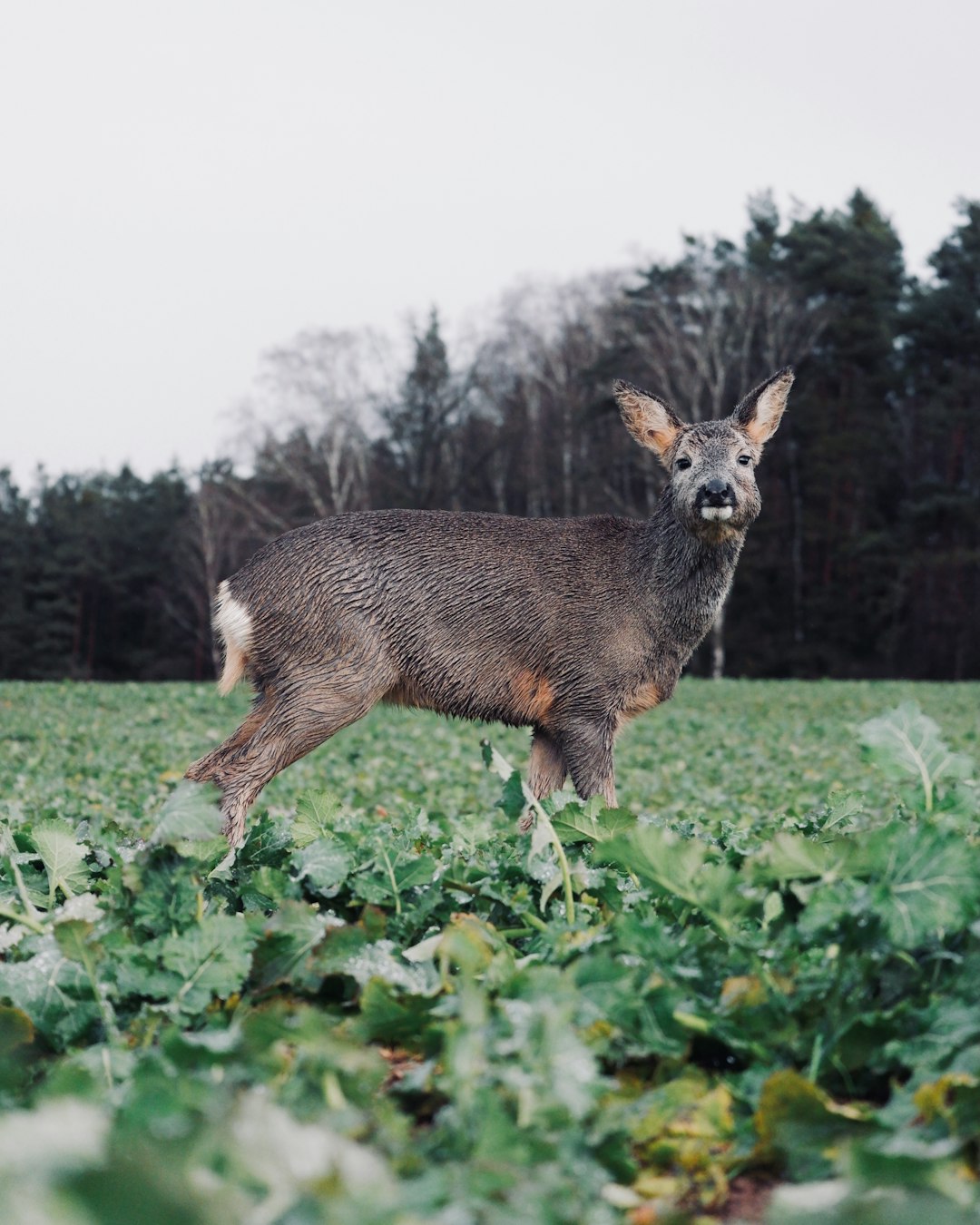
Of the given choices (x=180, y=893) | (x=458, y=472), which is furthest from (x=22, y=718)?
(x=458, y=472)

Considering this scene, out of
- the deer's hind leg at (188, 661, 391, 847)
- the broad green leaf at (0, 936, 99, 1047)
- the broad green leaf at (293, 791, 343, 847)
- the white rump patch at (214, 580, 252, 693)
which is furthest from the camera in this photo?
the white rump patch at (214, 580, 252, 693)

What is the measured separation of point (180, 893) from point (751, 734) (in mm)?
15268

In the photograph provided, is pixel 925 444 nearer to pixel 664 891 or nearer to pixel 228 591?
pixel 228 591

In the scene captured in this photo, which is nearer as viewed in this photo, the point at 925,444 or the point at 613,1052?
the point at 613,1052

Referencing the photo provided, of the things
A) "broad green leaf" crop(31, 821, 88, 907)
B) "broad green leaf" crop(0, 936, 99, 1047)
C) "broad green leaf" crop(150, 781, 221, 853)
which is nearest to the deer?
"broad green leaf" crop(31, 821, 88, 907)

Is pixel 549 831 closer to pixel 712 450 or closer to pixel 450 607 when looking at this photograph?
pixel 450 607

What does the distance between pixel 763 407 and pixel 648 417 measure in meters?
0.56

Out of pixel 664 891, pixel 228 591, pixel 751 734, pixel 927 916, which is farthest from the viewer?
pixel 751 734

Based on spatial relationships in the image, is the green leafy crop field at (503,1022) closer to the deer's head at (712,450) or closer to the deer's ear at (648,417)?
the deer's head at (712,450)

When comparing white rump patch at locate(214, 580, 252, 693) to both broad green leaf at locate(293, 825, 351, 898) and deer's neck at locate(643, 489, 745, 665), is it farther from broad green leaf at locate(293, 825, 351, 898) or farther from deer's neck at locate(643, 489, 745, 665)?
broad green leaf at locate(293, 825, 351, 898)

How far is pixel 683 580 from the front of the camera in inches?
254

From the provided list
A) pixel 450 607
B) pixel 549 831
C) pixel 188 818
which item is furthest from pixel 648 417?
pixel 188 818

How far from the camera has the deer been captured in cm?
582

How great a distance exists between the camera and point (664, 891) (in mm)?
2631
